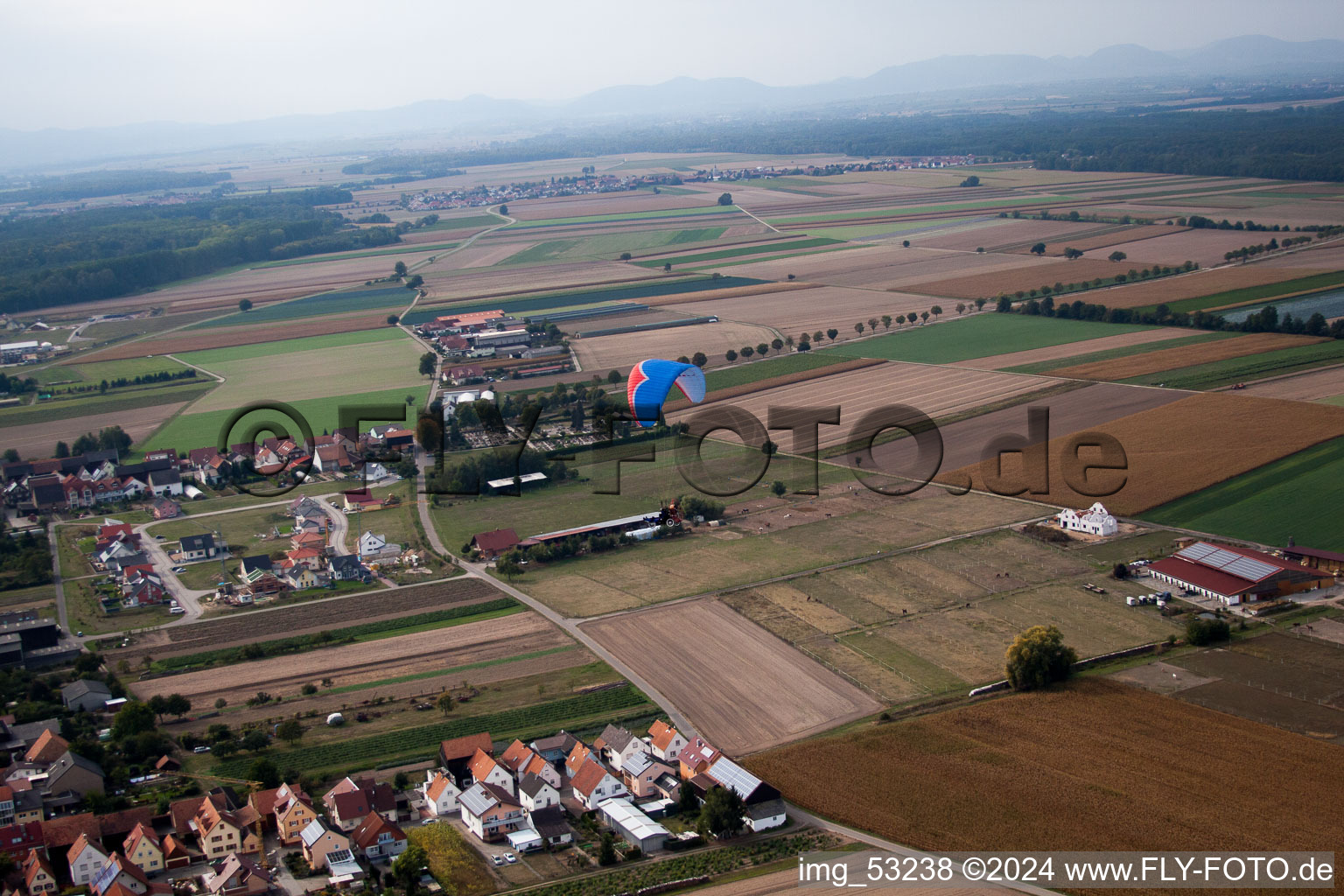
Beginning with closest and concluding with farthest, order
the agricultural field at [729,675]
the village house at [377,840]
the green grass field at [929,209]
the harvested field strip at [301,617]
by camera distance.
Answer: the village house at [377,840] → the agricultural field at [729,675] → the harvested field strip at [301,617] → the green grass field at [929,209]

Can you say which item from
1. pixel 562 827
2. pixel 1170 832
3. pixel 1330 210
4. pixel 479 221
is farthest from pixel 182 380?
pixel 1330 210

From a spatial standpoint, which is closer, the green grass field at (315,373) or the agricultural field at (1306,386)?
the agricultural field at (1306,386)

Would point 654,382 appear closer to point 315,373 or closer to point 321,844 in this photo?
point 321,844

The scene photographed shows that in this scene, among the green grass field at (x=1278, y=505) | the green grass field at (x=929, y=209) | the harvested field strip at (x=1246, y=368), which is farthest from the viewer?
the green grass field at (x=929, y=209)

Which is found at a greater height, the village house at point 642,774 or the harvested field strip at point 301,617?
the harvested field strip at point 301,617

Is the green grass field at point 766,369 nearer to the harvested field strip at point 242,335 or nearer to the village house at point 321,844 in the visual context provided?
the harvested field strip at point 242,335

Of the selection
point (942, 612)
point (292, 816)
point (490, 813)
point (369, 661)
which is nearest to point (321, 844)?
point (292, 816)

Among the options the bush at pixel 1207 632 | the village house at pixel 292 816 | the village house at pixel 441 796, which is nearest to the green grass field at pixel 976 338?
the bush at pixel 1207 632
